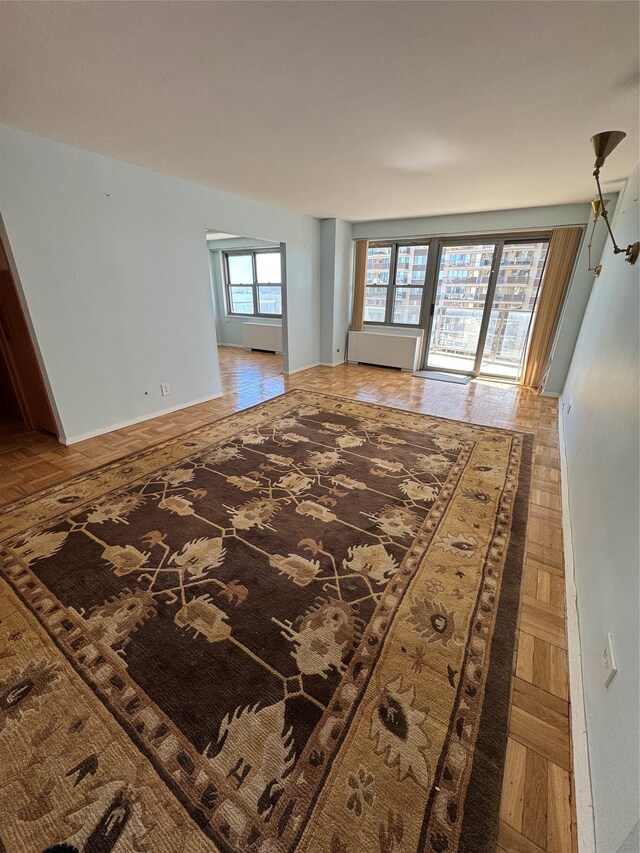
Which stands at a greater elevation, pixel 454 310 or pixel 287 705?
pixel 454 310

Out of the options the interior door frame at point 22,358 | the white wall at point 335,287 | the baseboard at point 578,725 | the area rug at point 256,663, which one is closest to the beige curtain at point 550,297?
the white wall at point 335,287

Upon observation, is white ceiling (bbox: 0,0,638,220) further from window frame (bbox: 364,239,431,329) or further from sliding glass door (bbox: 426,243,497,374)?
window frame (bbox: 364,239,431,329)

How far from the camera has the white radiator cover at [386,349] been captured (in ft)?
18.7

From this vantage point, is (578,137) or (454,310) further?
(454,310)

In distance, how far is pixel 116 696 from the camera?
119 cm

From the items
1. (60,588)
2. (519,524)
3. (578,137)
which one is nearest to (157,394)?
(60,588)

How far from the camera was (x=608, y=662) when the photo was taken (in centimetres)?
105

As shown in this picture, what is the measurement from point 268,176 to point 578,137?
251cm

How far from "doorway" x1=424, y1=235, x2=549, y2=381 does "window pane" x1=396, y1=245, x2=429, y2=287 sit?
269 mm

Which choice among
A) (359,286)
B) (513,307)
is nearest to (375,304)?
(359,286)

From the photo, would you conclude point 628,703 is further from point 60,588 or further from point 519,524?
point 60,588

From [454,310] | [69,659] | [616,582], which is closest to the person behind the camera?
[616,582]

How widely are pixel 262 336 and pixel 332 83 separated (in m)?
5.55

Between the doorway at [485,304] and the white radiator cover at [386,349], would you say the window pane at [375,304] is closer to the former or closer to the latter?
the white radiator cover at [386,349]
